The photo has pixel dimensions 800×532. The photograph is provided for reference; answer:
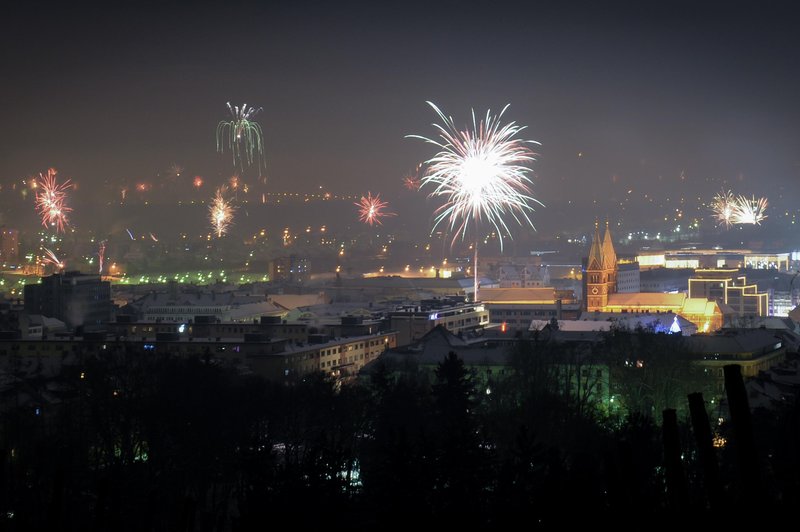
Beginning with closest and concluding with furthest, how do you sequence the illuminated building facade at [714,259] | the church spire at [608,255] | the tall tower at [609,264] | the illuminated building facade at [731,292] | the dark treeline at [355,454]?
the dark treeline at [355,454], the tall tower at [609,264], the church spire at [608,255], the illuminated building facade at [731,292], the illuminated building facade at [714,259]

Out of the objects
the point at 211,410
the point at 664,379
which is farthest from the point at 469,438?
the point at 664,379

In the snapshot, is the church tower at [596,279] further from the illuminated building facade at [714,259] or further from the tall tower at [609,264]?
the illuminated building facade at [714,259]

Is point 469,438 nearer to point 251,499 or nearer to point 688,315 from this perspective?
point 251,499

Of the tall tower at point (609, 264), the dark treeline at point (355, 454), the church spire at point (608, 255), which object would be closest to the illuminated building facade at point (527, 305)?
the tall tower at point (609, 264)

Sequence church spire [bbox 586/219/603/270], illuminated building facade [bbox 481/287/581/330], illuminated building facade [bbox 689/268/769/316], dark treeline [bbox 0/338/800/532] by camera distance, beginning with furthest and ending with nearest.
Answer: illuminated building facade [bbox 689/268/769/316] → illuminated building facade [bbox 481/287/581/330] → church spire [bbox 586/219/603/270] → dark treeline [bbox 0/338/800/532]

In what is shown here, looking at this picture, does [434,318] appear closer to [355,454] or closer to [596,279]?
[596,279]

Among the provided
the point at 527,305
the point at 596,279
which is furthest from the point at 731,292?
the point at 596,279

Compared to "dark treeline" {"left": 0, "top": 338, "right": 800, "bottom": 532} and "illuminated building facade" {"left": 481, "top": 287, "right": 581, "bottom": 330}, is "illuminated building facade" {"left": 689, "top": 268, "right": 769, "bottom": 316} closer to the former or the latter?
"illuminated building facade" {"left": 481, "top": 287, "right": 581, "bottom": 330}

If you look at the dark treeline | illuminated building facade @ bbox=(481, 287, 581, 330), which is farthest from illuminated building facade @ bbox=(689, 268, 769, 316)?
the dark treeline
